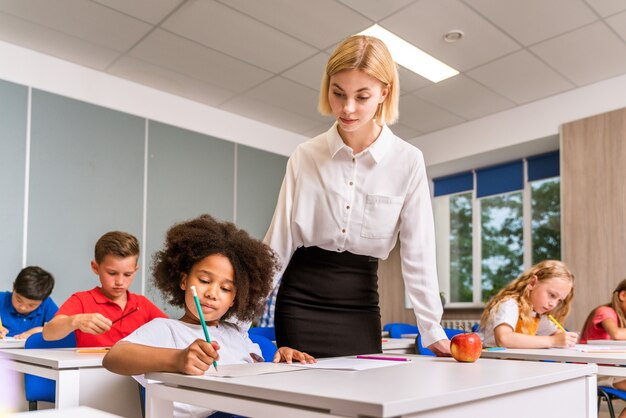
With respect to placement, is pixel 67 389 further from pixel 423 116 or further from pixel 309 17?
pixel 423 116

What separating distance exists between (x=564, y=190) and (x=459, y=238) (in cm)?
183

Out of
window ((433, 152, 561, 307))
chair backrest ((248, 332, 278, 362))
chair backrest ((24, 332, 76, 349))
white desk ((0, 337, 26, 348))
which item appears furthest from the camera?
window ((433, 152, 561, 307))

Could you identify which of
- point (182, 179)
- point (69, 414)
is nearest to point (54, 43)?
point (182, 179)

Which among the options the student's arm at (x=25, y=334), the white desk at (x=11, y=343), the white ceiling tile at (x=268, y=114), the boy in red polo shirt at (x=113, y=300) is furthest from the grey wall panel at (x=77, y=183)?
the boy in red polo shirt at (x=113, y=300)

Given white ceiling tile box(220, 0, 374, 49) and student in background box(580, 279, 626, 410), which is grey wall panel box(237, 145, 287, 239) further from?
student in background box(580, 279, 626, 410)

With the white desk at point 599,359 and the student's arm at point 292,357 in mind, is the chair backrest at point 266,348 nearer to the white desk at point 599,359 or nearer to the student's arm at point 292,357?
the student's arm at point 292,357

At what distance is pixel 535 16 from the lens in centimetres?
412

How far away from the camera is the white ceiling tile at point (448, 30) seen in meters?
4.02

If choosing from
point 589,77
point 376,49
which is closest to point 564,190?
point 589,77

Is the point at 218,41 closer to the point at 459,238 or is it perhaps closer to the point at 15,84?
the point at 15,84

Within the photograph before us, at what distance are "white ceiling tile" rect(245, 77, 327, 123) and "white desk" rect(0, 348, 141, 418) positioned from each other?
3.91 metres

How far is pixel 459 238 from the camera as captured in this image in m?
7.02

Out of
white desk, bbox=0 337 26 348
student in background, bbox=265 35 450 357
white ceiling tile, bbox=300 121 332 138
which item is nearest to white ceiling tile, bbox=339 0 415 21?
white ceiling tile, bbox=300 121 332 138

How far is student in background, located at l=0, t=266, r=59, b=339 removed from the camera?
11.6 ft
